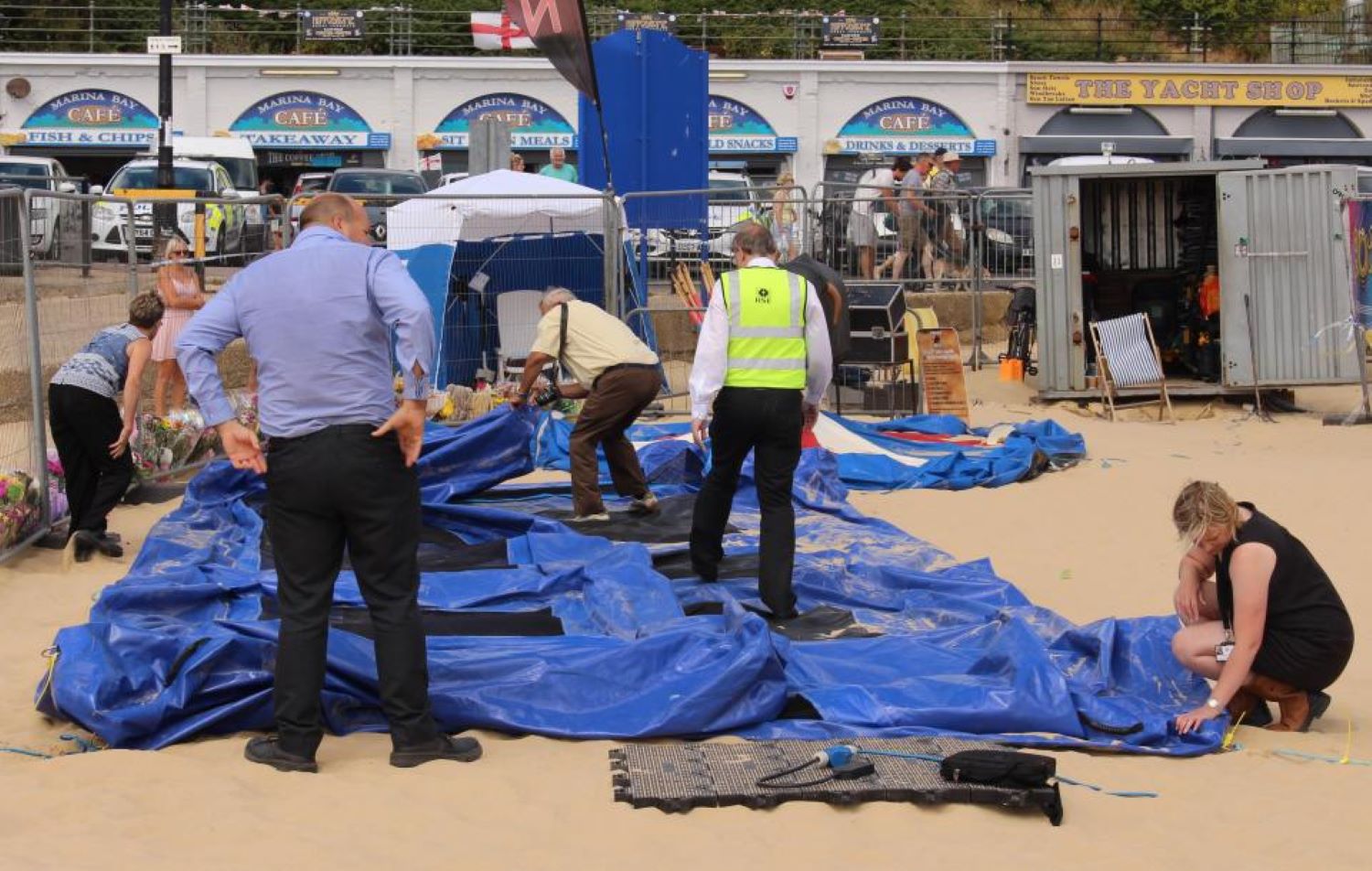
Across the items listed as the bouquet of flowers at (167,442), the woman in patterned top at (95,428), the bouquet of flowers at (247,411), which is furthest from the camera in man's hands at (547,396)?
the woman in patterned top at (95,428)

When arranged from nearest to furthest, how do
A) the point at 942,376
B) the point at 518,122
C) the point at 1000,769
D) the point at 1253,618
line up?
the point at 1000,769 → the point at 1253,618 → the point at 942,376 → the point at 518,122

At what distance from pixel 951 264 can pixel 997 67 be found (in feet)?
57.5

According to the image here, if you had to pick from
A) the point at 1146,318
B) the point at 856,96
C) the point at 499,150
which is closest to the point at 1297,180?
the point at 1146,318

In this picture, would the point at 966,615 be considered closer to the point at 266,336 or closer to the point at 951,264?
the point at 266,336

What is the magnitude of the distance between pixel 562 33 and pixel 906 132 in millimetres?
19724

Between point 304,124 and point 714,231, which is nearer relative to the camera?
point 714,231

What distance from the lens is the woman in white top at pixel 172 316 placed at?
11.8m

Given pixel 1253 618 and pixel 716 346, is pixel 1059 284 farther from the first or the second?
pixel 1253 618

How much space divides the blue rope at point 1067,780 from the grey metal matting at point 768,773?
29mm

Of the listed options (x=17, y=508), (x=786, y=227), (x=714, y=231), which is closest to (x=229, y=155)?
(x=714, y=231)

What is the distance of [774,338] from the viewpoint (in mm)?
7559

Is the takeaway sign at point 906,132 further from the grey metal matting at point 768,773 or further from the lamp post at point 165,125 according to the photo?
the grey metal matting at point 768,773

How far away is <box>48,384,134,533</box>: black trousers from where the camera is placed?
9102 mm

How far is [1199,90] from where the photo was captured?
3556 centimetres
